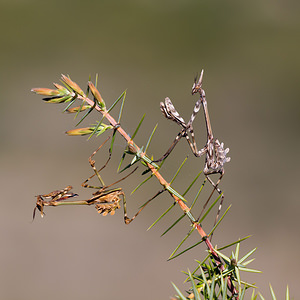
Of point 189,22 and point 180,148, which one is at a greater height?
point 189,22

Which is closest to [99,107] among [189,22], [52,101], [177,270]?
[52,101]

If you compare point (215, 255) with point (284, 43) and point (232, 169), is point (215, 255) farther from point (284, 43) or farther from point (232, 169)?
point (284, 43)

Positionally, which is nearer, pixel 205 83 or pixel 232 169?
pixel 232 169

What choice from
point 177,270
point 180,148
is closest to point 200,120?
point 180,148

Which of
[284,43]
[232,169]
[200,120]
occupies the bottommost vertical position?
[232,169]

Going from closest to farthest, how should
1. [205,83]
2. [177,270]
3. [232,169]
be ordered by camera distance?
1. [177,270]
2. [232,169]
3. [205,83]

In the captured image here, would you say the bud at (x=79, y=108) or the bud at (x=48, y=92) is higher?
the bud at (x=48, y=92)

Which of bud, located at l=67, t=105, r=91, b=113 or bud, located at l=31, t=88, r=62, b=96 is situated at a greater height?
bud, located at l=31, t=88, r=62, b=96

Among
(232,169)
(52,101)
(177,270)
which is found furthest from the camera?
(232,169)

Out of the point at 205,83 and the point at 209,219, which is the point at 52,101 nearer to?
the point at 209,219
